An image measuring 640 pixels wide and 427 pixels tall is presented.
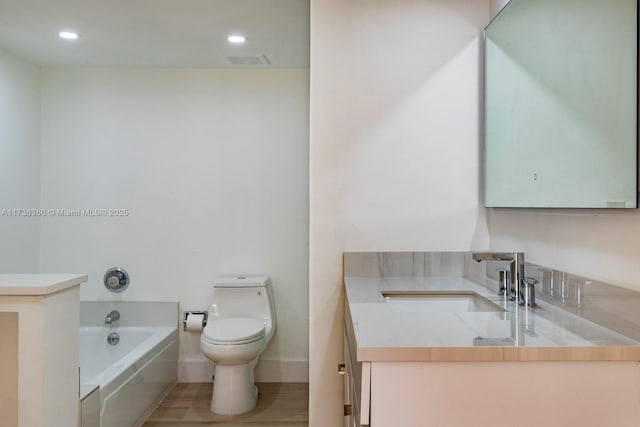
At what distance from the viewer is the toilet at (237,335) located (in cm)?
250

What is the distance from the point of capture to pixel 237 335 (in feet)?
8.30

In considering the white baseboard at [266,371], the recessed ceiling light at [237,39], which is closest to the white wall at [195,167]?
the white baseboard at [266,371]

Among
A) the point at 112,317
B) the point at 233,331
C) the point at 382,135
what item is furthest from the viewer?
the point at 112,317

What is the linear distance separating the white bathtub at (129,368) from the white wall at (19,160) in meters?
0.72

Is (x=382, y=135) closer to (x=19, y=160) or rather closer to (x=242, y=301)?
(x=242, y=301)

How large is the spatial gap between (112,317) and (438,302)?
260 cm

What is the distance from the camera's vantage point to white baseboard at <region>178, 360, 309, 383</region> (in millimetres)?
3078

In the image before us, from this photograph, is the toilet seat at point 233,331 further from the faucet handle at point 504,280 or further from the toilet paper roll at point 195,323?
the faucet handle at point 504,280

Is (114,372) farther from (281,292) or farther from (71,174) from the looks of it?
(71,174)

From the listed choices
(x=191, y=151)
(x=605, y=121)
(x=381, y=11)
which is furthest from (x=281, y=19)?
(x=605, y=121)

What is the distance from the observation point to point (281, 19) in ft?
7.58

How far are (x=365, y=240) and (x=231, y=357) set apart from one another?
48.8 inches

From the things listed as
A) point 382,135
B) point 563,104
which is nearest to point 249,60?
point 382,135

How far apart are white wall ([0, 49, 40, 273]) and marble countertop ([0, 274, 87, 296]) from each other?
65.3 inches
